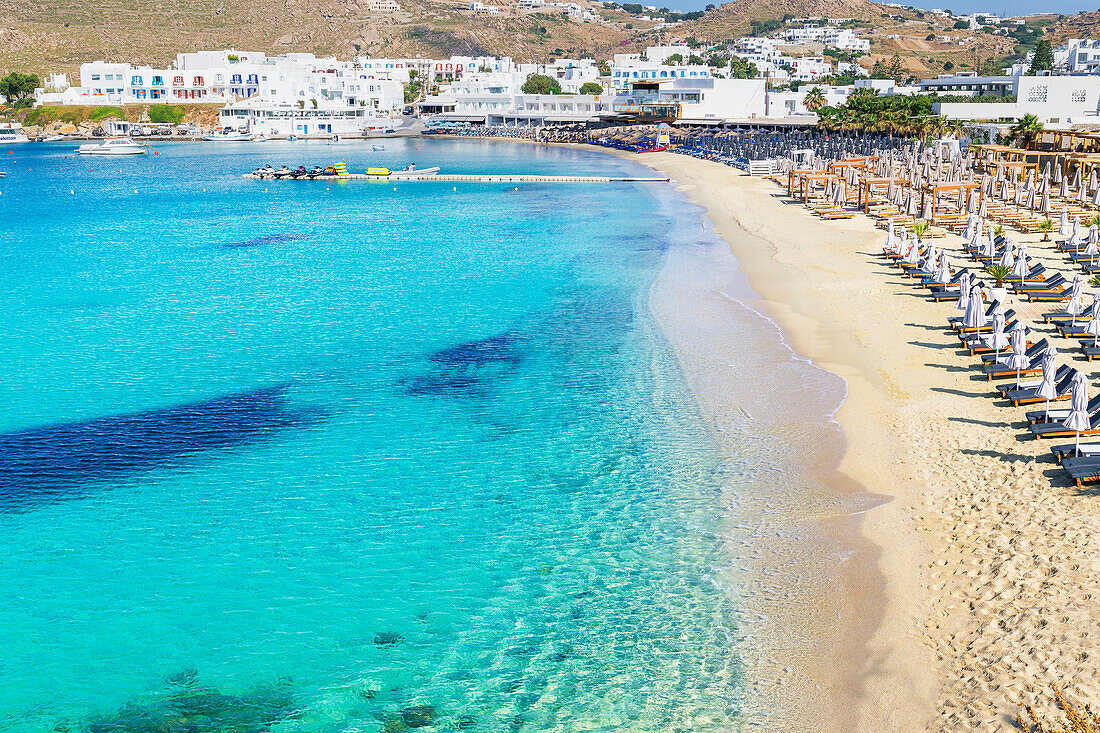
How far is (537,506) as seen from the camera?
15.8 meters

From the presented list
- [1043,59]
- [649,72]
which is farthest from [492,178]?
[1043,59]

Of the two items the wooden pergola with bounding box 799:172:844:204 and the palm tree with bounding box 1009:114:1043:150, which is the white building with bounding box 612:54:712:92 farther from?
the wooden pergola with bounding box 799:172:844:204

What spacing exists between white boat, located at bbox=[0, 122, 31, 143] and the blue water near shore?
138287 millimetres

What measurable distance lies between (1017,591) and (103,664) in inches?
491

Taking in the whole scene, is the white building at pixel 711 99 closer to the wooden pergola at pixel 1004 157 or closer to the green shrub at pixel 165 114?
the wooden pergola at pixel 1004 157

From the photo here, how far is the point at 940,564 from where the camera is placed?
1280 centimetres

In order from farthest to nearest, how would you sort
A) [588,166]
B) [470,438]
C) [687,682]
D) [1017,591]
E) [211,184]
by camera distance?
[588,166]
[211,184]
[470,438]
[1017,591]
[687,682]

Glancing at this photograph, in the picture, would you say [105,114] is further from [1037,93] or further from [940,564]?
[940,564]

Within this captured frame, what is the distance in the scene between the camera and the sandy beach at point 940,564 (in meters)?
10.2

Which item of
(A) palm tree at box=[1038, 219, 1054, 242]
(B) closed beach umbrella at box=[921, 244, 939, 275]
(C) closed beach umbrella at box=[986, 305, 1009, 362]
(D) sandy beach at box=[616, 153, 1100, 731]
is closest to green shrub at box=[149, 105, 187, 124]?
(A) palm tree at box=[1038, 219, 1054, 242]

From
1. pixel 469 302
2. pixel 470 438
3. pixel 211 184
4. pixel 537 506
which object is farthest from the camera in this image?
pixel 211 184

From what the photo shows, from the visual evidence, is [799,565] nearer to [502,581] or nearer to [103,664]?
[502,581]

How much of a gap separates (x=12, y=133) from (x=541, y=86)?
94868mm

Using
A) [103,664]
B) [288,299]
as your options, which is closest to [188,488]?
[103,664]
